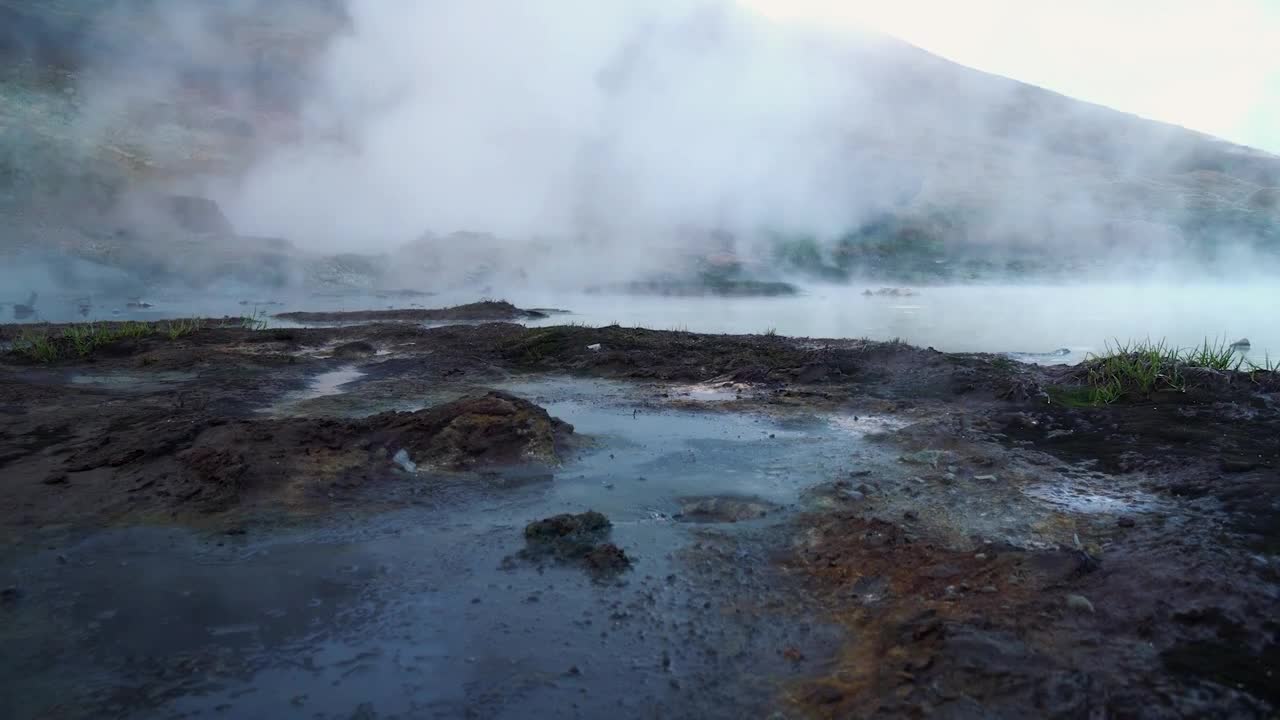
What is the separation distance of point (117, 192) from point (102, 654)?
28.1m

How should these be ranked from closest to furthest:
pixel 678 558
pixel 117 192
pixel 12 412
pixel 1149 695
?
pixel 1149 695, pixel 678 558, pixel 12 412, pixel 117 192

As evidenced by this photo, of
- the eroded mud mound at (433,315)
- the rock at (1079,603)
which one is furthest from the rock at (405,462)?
the eroded mud mound at (433,315)

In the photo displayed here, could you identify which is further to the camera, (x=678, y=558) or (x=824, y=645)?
(x=678, y=558)

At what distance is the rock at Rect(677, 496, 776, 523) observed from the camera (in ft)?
14.3

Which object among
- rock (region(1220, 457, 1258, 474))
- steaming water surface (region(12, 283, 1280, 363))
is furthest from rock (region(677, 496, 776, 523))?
steaming water surface (region(12, 283, 1280, 363))

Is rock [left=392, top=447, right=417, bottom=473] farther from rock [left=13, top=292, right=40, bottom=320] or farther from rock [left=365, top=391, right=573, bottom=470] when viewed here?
rock [left=13, top=292, right=40, bottom=320]

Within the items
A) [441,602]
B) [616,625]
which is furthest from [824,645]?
[441,602]

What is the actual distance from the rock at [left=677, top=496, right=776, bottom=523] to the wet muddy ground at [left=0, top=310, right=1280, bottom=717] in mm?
22

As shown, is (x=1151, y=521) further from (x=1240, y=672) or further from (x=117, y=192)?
(x=117, y=192)

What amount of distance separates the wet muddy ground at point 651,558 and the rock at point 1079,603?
0.6 inches

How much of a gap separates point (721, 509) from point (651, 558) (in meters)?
0.84

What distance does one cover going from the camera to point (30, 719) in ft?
7.97

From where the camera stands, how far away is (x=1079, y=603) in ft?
9.37

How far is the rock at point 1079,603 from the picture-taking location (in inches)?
111
